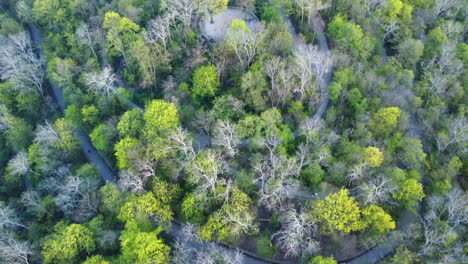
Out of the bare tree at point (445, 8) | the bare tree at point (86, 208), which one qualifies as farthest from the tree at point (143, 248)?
the bare tree at point (445, 8)

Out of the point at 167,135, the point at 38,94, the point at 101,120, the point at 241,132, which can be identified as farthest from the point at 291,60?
the point at 38,94

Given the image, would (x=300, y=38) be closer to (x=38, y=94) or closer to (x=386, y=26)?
(x=386, y=26)

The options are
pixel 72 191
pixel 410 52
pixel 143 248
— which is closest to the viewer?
pixel 143 248

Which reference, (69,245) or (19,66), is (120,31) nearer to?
(19,66)

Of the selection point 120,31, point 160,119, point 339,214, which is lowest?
point 339,214

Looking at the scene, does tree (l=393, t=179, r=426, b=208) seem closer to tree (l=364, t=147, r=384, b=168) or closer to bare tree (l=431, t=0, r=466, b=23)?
tree (l=364, t=147, r=384, b=168)

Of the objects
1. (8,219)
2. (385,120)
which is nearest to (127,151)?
(8,219)

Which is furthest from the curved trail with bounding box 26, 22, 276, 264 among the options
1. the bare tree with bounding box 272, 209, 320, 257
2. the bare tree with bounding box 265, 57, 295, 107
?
the bare tree with bounding box 265, 57, 295, 107
